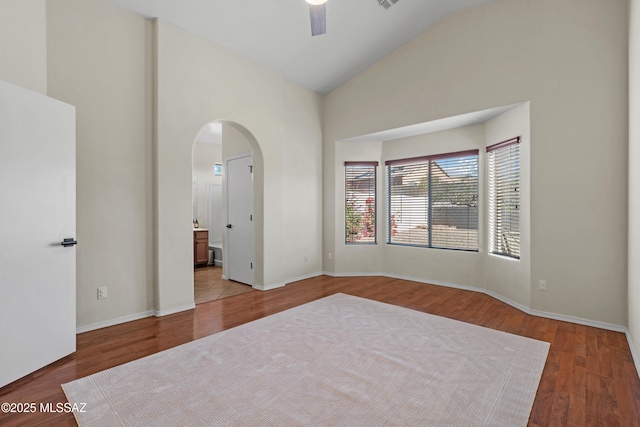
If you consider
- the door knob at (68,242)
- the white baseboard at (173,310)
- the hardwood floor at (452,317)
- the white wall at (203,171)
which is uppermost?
the white wall at (203,171)

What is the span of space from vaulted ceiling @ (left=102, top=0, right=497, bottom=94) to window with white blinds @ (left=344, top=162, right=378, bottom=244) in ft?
5.93

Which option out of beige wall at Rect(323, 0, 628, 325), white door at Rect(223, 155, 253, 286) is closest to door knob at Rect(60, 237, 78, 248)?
white door at Rect(223, 155, 253, 286)

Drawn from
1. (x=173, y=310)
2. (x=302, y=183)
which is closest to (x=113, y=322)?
(x=173, y=310)

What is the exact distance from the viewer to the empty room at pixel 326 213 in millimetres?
2246

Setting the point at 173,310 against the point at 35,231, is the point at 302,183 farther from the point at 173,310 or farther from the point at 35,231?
the point at 35,231

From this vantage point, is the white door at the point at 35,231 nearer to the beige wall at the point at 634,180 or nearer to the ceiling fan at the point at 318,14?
the ceiling fan at the point at 318,14

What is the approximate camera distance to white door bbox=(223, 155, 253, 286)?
17.2ft

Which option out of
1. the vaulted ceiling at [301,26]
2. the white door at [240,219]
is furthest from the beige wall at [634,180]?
the white door at [240,219]

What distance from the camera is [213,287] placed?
16.8 feet

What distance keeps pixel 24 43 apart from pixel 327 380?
372 cm

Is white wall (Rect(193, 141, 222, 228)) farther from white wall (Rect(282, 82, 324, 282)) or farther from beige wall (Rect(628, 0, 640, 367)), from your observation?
beige wall (Rect(628, 0, 640, 367))

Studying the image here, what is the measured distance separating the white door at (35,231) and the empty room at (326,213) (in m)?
0.02

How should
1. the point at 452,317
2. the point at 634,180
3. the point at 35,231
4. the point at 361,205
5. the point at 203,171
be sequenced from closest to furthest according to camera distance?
the point at 35,231, the point at 634,180, the point at 452,317, the point at 361,205, the point at 203,171

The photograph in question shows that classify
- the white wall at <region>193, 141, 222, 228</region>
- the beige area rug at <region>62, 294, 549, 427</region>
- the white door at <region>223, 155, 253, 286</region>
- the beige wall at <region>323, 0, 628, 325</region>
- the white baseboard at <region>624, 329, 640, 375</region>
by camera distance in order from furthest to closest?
the white wall at <region>193, 141, 222, 228</region> → the white door at <region>223, 155, 253, 286</region> → the beige wall at <region>323, 0, 628, 325</region> → the white baseboard at <region>624, 329, 640, 375</region> → the beige area rug at <region>62, 294, 549, 427</region>
